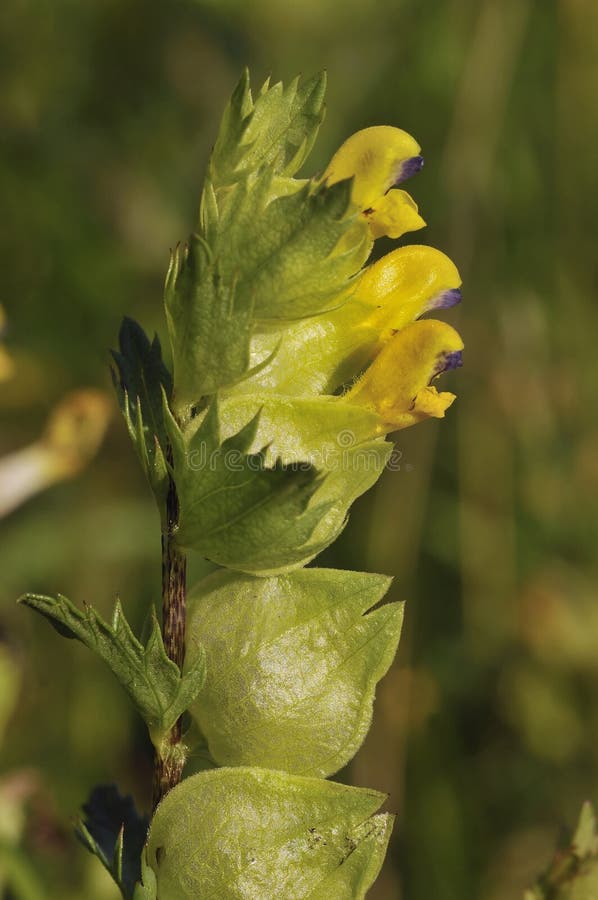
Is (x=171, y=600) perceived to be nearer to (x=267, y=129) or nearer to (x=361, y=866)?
(x=361, y=866)

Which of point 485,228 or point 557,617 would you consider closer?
point 557,617

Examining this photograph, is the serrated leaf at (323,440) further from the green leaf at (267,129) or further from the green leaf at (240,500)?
the green leaf at (267,129)

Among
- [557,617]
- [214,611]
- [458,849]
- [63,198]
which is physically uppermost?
[63,198]

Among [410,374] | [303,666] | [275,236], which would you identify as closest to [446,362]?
[410,374]

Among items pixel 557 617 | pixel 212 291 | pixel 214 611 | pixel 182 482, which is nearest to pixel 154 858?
pixel 214 611

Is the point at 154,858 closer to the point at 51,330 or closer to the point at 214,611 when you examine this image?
the point at 214,611

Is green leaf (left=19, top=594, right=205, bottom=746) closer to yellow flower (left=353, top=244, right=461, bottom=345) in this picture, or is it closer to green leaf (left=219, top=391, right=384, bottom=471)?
green leaf (left=219, top=391, right=384, bottom=471)
